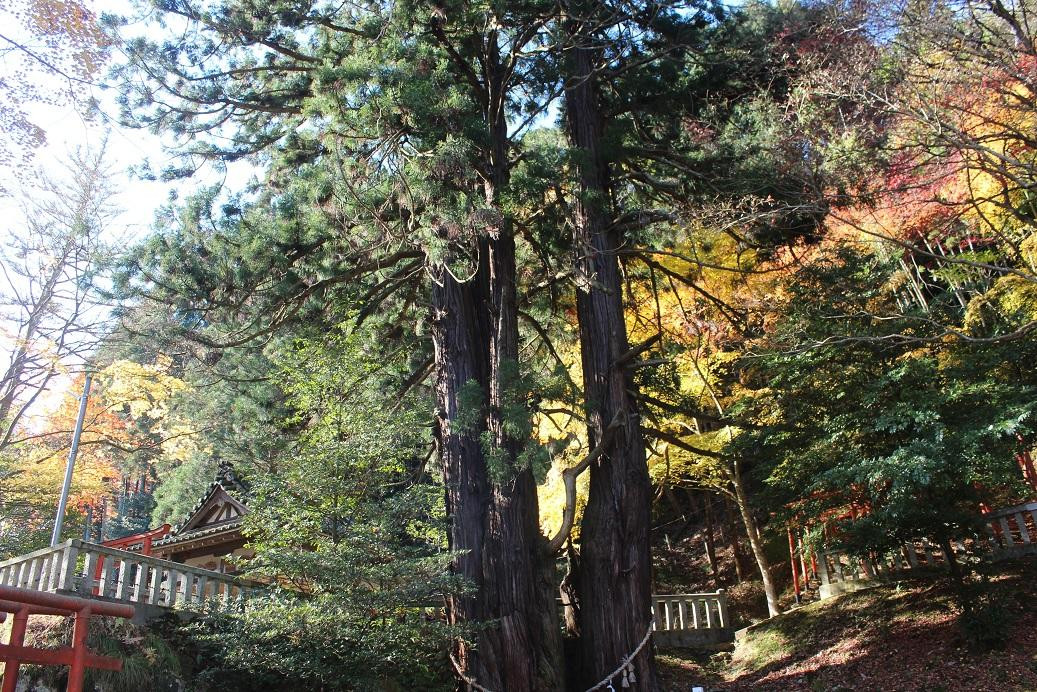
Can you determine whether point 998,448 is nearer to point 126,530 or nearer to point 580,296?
point 580,296

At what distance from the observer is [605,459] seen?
9.56 meters

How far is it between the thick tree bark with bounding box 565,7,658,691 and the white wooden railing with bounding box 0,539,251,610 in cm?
442

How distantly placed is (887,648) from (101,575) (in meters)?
10.4

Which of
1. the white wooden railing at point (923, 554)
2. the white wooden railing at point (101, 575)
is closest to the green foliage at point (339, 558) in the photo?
the white wooden railing at point (101, 575)

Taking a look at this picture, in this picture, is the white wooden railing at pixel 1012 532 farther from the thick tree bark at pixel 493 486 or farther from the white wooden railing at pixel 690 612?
the thick tree bark at pixel 493 486

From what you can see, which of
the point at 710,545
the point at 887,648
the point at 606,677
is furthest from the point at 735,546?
the point at 606,677

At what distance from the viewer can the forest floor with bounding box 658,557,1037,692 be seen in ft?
28.3

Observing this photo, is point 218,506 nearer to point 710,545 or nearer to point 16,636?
point 710,545

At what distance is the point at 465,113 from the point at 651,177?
11.7 ft

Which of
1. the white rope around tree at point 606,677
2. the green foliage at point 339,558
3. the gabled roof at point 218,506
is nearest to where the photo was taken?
the green foliage at point 339,558

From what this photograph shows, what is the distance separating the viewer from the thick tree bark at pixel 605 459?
898 centimetres

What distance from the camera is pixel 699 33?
1073 centimetres

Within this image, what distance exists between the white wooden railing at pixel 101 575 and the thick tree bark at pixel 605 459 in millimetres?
4418

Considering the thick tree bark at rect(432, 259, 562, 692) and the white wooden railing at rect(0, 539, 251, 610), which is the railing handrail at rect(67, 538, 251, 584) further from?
the thick tree bark at rect(432, 259, 562, 692)
